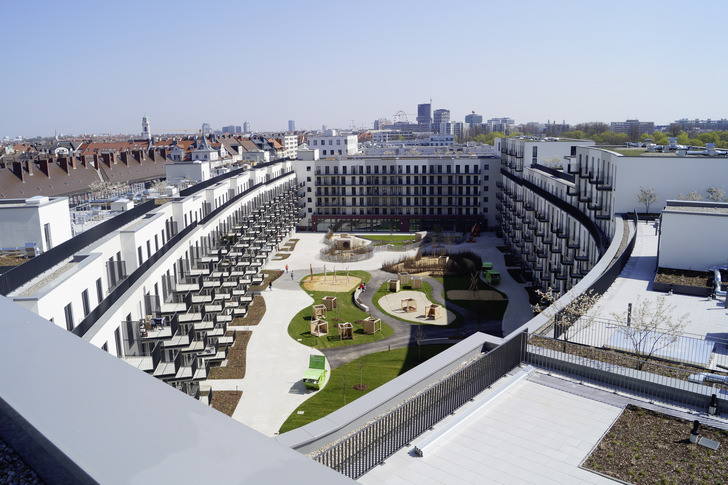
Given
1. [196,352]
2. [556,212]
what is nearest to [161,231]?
[196,352]

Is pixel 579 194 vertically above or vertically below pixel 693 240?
above

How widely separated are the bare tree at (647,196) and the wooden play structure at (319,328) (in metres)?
23.9

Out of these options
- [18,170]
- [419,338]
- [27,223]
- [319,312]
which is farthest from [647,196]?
[18,170]

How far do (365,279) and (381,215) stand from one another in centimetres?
2838

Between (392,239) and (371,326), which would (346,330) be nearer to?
(371,326)

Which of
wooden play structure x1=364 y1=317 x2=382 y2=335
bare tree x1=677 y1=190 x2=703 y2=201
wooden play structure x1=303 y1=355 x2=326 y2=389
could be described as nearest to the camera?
wooden play structure x1=303 y1=355 x2=326 y2=389

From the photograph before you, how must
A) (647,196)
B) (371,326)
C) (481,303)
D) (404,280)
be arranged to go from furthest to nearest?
1. (404,280)
2. (481,303)
3. (371,326)
4. (647,196)

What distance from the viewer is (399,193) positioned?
81.7 m

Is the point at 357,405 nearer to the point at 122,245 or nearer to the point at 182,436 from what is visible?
the point at 182,436

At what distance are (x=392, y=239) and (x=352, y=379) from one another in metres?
43.4

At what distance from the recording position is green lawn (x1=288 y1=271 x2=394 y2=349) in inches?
1518

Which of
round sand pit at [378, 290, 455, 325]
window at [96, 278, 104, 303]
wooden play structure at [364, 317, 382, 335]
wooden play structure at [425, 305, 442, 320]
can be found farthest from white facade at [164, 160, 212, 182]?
window at [96, 278, 104, 303]

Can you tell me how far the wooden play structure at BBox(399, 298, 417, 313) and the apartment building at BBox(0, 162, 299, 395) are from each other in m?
13.1

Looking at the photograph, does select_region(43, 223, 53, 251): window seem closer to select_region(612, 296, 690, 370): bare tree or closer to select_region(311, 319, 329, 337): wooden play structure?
select_region(311, 319, 329, 337): wooden play structure
